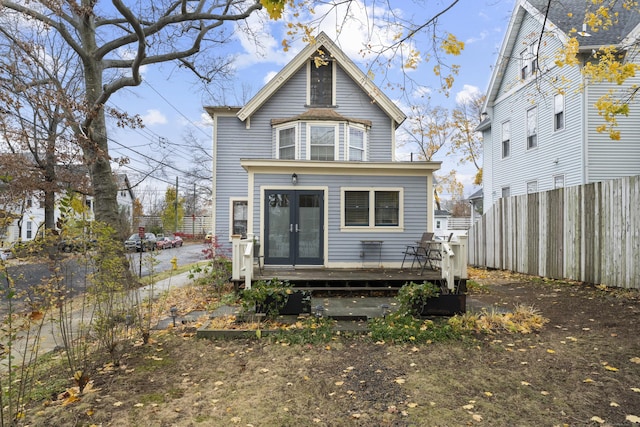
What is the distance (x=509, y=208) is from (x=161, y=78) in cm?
Answer: 1258

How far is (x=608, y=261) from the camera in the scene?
7613 mm

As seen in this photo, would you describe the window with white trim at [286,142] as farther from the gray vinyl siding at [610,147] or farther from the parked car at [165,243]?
the parked car at [165,243]

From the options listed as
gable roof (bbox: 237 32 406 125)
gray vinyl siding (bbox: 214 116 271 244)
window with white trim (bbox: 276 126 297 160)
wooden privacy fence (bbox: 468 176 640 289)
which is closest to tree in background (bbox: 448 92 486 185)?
wooden privacy fence (bbox: 468 176 640 289)

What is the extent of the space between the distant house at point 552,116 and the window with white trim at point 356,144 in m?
4.52

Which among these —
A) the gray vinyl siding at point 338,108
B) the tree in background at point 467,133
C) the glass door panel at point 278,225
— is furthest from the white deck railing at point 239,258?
the tree in background at point 467,133

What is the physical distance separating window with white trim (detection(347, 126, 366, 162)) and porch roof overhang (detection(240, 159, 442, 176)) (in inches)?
109

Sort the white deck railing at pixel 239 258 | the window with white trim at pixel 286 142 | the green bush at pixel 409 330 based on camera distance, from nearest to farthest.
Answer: the green bush at pixel 409 330 → the white deck railing at pixel 239 258 → the window with white trim at pixel 286 142

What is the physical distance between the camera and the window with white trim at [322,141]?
459 inches

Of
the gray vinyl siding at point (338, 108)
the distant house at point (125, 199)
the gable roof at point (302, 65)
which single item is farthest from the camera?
the distant house at point (125, 199)

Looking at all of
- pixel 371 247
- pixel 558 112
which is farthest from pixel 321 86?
pixel 558 112

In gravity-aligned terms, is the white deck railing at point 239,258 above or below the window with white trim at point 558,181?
below

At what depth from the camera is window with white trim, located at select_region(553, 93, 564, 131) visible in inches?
498

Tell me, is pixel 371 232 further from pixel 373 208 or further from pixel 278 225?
pixel 278 225

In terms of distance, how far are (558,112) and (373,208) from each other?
8825 mm
